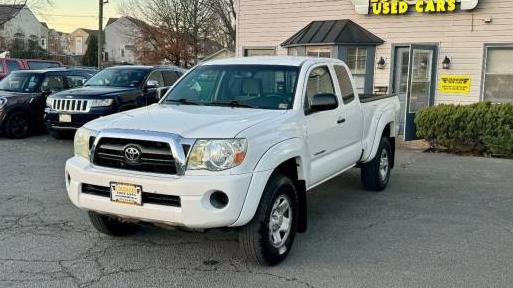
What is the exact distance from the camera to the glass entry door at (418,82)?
1277 centimetres

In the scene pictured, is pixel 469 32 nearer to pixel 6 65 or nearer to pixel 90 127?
pixel 90 127

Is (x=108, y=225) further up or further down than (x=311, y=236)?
further up

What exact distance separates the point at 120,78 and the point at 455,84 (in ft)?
25.7

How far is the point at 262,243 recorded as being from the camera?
443 centimetres

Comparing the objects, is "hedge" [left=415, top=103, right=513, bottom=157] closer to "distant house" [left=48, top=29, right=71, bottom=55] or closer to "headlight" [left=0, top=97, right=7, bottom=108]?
A: "headlight" [left=0, top=97, right=7, bottom=108]

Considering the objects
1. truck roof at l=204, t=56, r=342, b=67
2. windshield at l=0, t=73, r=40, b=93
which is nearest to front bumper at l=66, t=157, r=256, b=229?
truck roof at l=204, t=56, r=342, b=67

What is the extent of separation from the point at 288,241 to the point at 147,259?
1248 millimetres

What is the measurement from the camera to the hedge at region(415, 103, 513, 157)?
10.7 metres

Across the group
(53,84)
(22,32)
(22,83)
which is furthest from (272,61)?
(22,32)

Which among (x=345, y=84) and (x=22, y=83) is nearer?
(x=345, y=84)

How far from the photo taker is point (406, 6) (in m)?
13.2

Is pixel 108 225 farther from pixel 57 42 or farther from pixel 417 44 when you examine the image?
pixel 57 42

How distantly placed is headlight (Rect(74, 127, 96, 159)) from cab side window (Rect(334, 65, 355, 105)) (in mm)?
2925

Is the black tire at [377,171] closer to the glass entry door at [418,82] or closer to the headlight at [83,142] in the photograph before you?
the headlight at [83,142]
